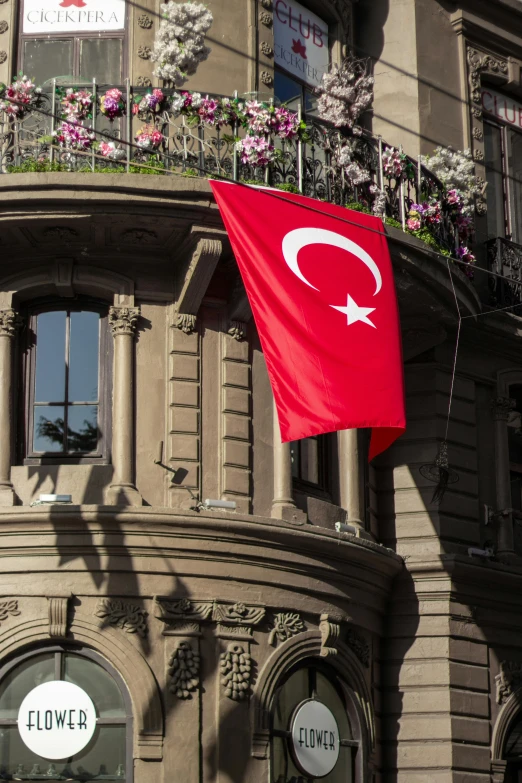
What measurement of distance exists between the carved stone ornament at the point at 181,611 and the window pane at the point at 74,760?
140 centimetres

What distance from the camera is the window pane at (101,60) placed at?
2080 cm

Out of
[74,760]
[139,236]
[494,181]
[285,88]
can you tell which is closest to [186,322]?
[139,236]

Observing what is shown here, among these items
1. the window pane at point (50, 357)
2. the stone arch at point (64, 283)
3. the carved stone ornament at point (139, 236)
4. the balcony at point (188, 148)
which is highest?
the balcony at point (188, 148)

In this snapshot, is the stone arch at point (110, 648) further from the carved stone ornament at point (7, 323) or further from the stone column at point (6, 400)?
the carved stone ornament at point (7, 323)

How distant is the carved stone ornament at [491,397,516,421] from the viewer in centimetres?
2331

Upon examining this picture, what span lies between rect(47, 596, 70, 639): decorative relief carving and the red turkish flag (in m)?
3.45

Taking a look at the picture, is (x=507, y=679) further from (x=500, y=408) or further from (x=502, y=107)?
(x=502, y=107)

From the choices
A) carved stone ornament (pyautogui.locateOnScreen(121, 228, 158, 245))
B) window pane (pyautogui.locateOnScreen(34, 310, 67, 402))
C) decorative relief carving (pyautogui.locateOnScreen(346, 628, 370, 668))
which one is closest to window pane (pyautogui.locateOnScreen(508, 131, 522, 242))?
carved stone ornament (pyautogui.locateOnScreen(121, 228, 158, 245))

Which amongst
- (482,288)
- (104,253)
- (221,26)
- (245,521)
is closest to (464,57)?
(482,288)

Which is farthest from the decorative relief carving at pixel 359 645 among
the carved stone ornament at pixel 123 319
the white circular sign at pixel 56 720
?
the carved stone ornament at pixel 123 319

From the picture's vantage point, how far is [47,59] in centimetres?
2094

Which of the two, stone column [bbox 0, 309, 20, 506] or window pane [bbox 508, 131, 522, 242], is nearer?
stone column [bbox 0, 309, 20, 506]

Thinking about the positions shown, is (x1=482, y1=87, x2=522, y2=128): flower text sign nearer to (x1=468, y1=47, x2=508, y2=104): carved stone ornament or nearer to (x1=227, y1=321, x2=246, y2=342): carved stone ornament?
(x1=468, y1=47, x2=508, y2=104): carved stone ornament

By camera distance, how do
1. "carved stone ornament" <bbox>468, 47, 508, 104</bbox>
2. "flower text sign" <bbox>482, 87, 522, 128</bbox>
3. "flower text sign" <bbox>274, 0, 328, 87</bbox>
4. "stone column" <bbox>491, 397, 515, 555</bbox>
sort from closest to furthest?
"flower text sign" <bbox>274, 0, 328, 87</bbox>
"stone column" <bbox>491, 397, 515, 555</bbox>
"carved stone ornament" <bbox>468, 47, 508, 104</bbox>
"flower text sign" <bbox>482, 87, 522, 128</bbox>
